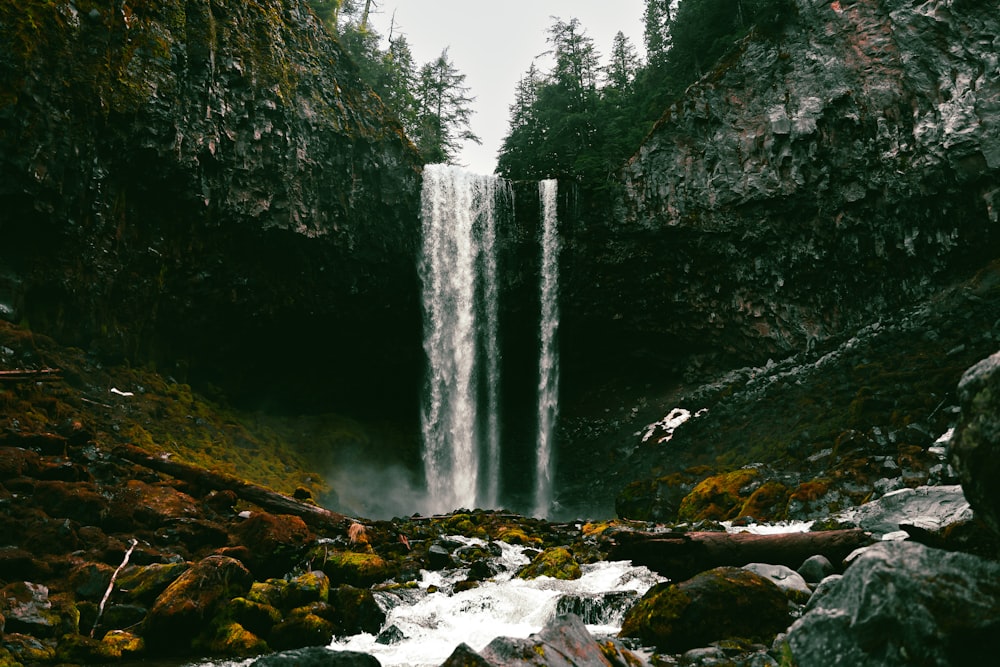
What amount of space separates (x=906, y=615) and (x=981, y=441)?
3.45ft

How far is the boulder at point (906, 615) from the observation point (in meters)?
2.97

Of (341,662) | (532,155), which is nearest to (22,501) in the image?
(341,662)

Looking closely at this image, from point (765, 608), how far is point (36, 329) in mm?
18499

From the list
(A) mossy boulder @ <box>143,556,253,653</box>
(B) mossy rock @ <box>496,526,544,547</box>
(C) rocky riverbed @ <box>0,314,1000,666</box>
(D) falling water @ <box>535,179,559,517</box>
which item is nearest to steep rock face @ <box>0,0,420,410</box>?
(C) rocky riverbed @ <box>0,314,1000,666</box>

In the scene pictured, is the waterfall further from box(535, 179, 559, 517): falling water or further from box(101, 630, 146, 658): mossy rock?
box(101, 630, 146, 658): mossy rock

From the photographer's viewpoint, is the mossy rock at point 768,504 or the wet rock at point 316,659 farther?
the mossy rock at point 768,504

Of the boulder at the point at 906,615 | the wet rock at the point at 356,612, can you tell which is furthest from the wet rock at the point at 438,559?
the boulder at the point at 906,615

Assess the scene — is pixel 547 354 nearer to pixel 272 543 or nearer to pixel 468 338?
pixel 468 338

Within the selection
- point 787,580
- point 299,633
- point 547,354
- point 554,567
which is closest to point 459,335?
point 547,354

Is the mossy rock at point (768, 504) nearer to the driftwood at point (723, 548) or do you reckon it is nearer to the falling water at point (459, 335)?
the driftwood at point (723, 548)

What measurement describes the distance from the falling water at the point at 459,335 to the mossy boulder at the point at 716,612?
21033 millimetres

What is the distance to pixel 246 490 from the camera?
11359 mm

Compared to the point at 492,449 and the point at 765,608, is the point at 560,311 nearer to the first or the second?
the point at 492,449

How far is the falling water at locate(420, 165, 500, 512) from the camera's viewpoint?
2581cm
